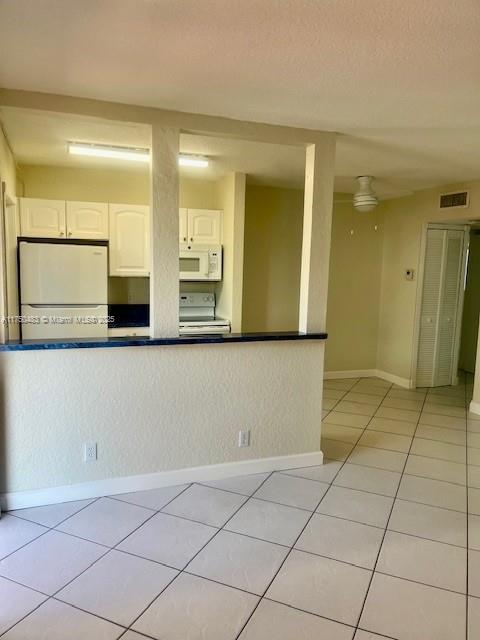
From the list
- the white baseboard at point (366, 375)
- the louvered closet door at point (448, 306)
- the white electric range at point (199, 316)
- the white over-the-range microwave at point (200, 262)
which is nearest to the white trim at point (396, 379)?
the white baseboard at point (366, 375)

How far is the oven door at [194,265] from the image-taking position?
453cm

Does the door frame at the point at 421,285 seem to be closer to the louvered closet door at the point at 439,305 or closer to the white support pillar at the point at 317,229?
the louvered closet door at the point at 439,305

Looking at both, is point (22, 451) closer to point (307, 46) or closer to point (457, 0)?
point (307, 46)

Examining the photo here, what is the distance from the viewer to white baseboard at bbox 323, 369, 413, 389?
5.79 meters

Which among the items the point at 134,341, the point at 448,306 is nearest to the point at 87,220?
the point at 134,341

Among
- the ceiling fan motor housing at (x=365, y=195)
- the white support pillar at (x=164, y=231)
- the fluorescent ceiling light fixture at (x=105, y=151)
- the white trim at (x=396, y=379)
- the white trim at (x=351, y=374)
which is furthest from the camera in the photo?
the white trim at (x=351, y=374)

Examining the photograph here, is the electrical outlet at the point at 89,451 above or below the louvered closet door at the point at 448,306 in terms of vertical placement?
below

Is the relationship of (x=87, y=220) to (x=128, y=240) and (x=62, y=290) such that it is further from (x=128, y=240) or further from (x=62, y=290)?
(x=62, y=290)

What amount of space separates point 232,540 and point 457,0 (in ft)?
8.52

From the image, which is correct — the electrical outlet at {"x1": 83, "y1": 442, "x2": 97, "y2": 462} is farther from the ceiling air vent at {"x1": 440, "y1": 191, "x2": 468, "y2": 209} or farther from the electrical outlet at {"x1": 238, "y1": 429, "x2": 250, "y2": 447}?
the ceiling air vent at {"x1": 440, "y1": 191, "x2": 468, "y2": 209}

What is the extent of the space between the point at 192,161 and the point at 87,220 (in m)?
1.15

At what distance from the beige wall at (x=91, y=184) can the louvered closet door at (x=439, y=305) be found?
2882 mm

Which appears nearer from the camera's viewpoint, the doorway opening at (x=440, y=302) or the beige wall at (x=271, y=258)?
the beige wall at (x=271, y=258)

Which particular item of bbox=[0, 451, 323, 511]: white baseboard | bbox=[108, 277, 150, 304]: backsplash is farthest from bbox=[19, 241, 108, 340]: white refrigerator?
bbox=[0, 451, 323, 511]: white baseboard
